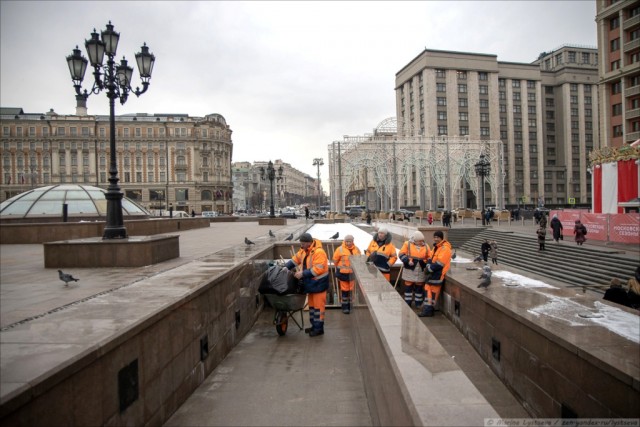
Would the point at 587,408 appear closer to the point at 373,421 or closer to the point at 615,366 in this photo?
the point at 615,366

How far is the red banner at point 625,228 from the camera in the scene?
1731cm

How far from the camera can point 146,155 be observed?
7031 cm

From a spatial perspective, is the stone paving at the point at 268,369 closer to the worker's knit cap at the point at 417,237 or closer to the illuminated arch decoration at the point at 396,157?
the worker's knit cap at the point at 417,237

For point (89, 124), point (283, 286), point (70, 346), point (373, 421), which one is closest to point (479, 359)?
point (373, 421)

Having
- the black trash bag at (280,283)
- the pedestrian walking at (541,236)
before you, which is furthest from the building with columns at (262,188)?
the black trash bag at (280,283)

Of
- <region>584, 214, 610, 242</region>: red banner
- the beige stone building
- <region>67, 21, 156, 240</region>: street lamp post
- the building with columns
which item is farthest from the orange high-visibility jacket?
the building with columns

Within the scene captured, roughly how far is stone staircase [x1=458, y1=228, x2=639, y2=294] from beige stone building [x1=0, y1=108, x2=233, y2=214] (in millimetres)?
42728

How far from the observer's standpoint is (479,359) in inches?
240

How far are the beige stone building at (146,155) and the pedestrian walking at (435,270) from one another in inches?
1945

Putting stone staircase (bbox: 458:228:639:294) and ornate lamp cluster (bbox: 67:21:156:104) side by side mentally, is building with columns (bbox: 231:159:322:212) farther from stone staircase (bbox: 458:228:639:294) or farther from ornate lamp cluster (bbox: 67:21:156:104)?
ornate lamp cluster (bbox: 67:21:156:104)

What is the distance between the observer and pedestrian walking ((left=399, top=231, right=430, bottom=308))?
786 cm

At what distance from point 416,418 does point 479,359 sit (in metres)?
4.40

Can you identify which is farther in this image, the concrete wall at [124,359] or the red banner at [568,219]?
the red banner at [568,219]

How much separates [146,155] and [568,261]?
221ft
